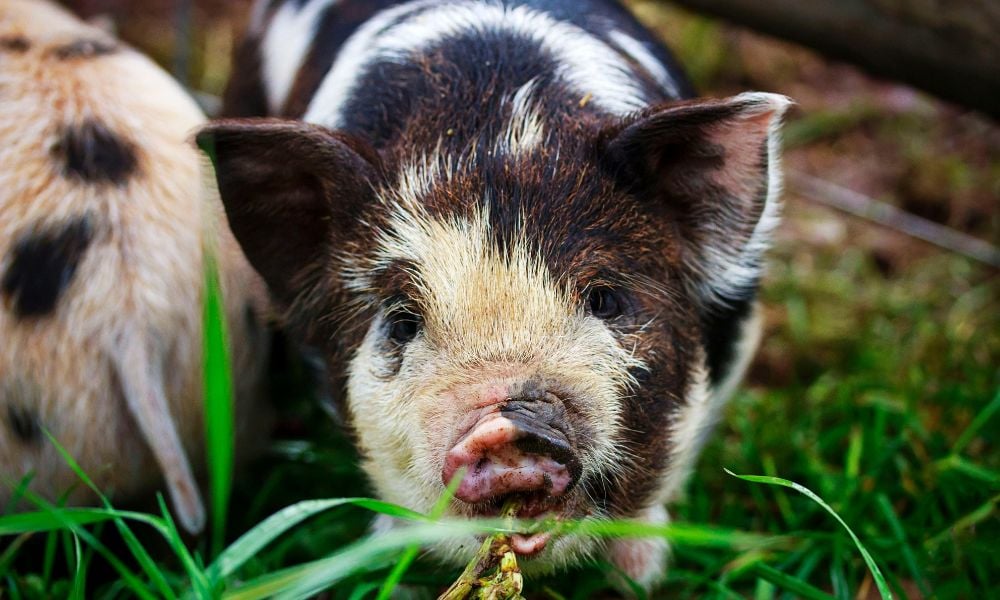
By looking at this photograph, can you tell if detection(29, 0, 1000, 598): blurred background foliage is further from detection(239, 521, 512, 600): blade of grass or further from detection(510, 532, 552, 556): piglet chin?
detection(239, 521, 512, 600): blade of grass

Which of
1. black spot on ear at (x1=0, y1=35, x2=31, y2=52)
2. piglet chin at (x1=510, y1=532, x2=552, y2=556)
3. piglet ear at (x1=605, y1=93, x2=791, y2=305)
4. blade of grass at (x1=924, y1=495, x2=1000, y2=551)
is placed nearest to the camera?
piglet chin at (x1=510, y1=532, x2=552, y2=556)

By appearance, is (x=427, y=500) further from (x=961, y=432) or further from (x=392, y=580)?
(x=961, y=432)

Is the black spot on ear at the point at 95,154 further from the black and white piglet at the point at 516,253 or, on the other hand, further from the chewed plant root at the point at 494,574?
the chewed plant root at the point at 494,574

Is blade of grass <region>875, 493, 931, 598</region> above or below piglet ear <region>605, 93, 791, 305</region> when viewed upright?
below

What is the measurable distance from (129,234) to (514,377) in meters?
1.31

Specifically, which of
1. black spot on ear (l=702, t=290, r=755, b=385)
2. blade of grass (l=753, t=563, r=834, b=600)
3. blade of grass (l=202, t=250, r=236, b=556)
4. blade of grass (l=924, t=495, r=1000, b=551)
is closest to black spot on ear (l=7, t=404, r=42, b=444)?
blade of grass (l=202, t=250, r=236, b=556)

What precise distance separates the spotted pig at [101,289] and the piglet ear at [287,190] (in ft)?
0.37

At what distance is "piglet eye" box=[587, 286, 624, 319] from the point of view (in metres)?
2.39

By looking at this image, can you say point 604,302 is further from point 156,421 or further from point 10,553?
point 10,553

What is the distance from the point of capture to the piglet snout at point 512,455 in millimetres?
2006

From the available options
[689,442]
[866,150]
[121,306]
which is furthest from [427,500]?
[866,150]

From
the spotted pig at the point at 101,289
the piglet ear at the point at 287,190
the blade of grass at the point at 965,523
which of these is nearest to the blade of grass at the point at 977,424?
the blade of grass at the point at 965,523

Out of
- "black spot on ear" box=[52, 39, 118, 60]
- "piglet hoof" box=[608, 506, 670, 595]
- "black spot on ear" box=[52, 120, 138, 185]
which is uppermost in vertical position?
"black spot on ear" box=[52, 39, 118, 60]

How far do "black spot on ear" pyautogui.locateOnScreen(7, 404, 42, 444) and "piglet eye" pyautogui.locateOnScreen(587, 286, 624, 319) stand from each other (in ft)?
4.96
